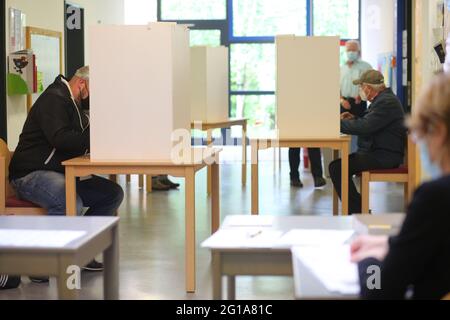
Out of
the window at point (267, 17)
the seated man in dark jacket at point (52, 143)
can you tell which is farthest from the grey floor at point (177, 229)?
the window at point (267, 17)

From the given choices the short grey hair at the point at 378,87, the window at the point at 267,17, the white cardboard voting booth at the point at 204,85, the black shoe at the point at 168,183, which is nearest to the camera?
the short grey hair at the point at 378,87

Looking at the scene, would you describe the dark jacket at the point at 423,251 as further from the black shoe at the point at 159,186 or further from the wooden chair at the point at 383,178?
the black shoe at the point at 159,186

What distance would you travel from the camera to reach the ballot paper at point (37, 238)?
251cm

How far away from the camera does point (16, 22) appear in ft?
23.9

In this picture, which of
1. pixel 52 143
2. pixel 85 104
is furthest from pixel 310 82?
pixel 52 143

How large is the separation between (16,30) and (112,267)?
477 centimetres

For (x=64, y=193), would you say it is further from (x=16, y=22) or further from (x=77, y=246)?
(x=16, y=22)

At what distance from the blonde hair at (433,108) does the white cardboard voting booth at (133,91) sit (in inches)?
107

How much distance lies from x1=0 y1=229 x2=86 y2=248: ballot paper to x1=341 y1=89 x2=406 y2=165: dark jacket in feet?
12.2

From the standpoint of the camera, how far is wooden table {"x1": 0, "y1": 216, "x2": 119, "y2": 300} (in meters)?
2.48

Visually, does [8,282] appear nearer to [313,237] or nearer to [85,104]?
[85,104]

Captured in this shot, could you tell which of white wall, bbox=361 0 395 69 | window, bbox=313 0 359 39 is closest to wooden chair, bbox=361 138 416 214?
white wall, bbox=361 0 395 69

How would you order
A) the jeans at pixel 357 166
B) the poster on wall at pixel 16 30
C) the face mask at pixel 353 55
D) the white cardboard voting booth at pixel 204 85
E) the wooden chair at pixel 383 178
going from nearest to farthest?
the wooden chair at pixel 383 178 < the jeans at pixel 357 166 < the poster on wall at pixel 16 30 < the white cardboard voting booth at pixel 204 85 < the face mask at pixel 353 55

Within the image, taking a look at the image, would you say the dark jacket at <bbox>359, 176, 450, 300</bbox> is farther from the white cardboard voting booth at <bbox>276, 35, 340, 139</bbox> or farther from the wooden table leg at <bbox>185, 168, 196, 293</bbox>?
the white cardboard voting booth at <bbox>276, 35, 340, 139</bbox>
